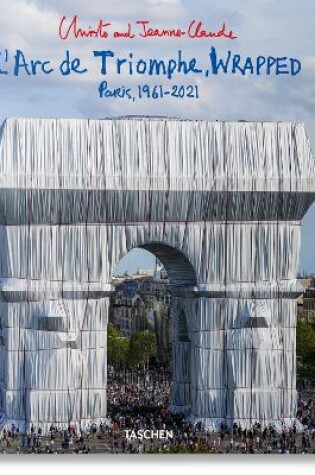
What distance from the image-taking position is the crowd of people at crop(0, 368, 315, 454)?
4559 cm

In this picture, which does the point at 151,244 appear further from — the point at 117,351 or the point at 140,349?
the point at 117,351

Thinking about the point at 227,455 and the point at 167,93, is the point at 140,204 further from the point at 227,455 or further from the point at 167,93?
the point at 227,455

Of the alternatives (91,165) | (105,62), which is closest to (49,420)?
(91,165)

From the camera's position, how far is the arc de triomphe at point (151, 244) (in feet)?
161

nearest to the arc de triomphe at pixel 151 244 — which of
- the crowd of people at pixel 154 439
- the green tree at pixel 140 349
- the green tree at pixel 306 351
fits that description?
the crowd of people at pixel 154 439

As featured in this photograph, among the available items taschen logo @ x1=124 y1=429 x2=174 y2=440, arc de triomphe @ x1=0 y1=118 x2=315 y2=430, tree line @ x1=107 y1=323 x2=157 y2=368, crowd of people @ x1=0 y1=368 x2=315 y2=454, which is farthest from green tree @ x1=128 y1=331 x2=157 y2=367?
taschen logo @ x1=124 y1=429 x2=174 y2=440

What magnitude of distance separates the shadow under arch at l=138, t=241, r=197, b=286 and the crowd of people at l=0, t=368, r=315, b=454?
4524 millimetres

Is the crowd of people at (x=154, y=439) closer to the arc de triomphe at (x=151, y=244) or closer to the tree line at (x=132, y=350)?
the arc de triomphe at (x=151, y=244)

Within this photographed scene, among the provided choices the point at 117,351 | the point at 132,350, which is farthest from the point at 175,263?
the point at 117,351

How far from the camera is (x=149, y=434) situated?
46.7 meters

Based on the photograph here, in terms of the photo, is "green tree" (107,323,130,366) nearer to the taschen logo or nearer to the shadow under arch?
the shadow under arch

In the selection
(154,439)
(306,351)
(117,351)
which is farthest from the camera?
(117,351)

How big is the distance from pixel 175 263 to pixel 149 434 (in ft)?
23.8

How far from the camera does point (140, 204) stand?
49344mm
